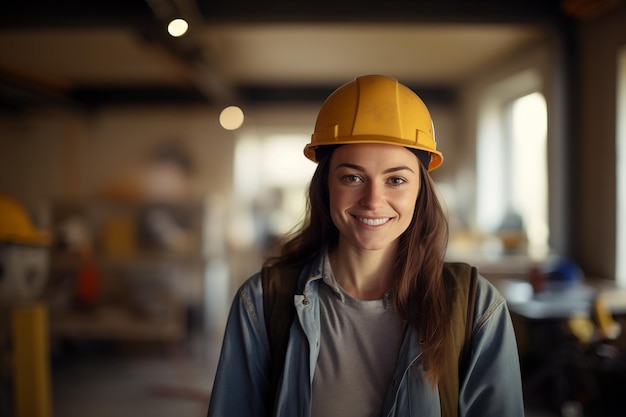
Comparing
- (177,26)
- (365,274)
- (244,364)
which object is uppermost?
(177,26)

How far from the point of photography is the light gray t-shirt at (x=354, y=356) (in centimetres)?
129

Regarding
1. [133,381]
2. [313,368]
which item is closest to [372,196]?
[313,368]

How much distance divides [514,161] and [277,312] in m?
6.02

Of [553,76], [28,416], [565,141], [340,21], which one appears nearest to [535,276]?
[565,141]

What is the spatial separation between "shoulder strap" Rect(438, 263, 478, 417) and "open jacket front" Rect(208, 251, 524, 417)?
0.02 m

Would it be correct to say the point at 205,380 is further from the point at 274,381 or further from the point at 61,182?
the point at 61,182

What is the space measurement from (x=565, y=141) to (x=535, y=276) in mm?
1496

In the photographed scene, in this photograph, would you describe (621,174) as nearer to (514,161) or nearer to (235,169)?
(514,161)

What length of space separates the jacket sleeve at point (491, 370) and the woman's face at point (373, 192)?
0.97ft

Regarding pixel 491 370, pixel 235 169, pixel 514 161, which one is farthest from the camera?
pixel 235 169

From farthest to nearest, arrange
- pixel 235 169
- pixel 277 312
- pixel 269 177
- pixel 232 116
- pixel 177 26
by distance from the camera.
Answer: pixel 269 177 → pixel 235 169 → pixel 232 116 → pixel 177 26 → pixel 277 312

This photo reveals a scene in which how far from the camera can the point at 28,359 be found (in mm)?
2770

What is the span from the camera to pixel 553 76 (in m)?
4.78

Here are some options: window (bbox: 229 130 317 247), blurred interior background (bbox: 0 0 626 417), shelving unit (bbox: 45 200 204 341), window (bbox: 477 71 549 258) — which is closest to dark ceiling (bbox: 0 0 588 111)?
blurred interior background (bbox: 0 0 626 417)
